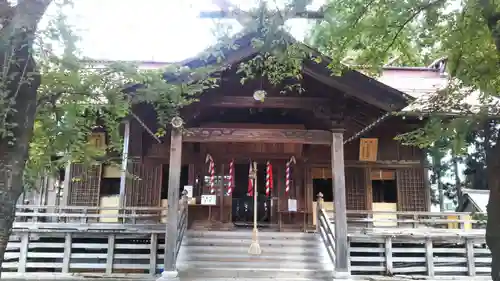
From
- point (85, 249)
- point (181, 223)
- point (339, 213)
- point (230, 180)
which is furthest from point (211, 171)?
point (339, 213)

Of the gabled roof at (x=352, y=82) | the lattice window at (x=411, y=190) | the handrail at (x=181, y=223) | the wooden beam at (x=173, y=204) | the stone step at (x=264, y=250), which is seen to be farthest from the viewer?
the lattice window at (x=411, y=190)

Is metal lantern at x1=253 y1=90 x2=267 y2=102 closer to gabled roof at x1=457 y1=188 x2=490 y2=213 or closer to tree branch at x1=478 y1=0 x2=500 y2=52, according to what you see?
tree branch at x1=478 y1=0 x2=500 y2=52

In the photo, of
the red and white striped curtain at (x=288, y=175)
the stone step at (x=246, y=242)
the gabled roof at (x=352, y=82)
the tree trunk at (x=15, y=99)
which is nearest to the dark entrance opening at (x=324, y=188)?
the red and white striped curtain at (x=288, y=175)

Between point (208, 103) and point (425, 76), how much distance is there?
1112 cm

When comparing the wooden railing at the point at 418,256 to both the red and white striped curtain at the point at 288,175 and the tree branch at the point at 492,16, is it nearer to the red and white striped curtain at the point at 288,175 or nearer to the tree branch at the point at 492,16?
the red and white striped curtain at the point at 288,175

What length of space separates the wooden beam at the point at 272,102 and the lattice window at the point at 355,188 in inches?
159

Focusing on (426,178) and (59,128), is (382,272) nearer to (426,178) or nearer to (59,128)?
(426,178)

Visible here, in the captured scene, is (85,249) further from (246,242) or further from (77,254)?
(246,242)

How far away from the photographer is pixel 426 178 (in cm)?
1276

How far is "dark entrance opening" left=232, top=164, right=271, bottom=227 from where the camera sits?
524 inches

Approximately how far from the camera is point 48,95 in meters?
4.40

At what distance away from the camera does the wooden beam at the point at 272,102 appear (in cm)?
927

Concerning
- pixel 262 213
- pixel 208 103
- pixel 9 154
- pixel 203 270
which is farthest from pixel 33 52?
pixel 262 213

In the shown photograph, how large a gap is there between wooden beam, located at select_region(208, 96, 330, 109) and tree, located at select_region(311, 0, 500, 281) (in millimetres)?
3151
